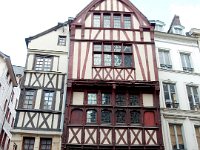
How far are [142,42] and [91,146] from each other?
6.81 metres

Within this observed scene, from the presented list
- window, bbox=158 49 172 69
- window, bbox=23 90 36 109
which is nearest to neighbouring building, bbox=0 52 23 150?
window, bbox=23 90 36 109

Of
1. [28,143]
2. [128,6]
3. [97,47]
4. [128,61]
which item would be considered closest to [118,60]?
[128,61]

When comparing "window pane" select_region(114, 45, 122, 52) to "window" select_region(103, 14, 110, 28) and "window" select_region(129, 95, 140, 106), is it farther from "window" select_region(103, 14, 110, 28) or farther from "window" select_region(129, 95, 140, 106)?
"window" select_region(129, 95, 140, 106)

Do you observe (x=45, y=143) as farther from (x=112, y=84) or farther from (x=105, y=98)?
(x=112, y=84)

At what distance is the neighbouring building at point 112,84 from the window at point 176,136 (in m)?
1.79

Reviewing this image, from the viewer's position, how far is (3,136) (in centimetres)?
2323

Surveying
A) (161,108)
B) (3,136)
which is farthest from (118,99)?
(3,136)

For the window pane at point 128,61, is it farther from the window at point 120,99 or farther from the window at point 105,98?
the window at point 105,98

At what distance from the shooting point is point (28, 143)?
1427cm

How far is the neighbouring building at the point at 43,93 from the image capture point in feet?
46.7

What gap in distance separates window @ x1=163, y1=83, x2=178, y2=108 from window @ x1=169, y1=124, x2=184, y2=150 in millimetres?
1226

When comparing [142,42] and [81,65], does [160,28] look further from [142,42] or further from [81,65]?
[81,65]

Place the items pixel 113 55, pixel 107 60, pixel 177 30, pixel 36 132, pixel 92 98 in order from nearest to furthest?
pixel 36 132 → pixel 92 98 → pixel 107 60 → pixel 113 55 → pixel 177 30

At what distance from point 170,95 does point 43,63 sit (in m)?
7.68
